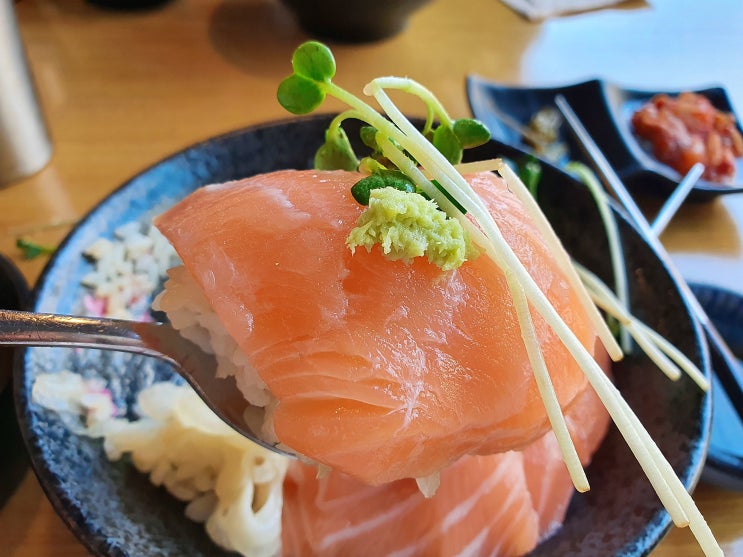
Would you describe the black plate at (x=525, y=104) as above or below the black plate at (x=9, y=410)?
above

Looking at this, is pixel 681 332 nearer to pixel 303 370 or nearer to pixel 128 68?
pixel 303 370

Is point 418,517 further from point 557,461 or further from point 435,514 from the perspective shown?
point 557,461

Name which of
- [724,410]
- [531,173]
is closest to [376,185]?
[531,173]

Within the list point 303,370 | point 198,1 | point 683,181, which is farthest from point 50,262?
point 198,1

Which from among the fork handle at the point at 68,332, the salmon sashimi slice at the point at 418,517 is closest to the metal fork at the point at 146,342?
the fork handle at the point at 68,332

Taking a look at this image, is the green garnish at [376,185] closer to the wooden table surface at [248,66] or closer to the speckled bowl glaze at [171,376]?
the speckled bowl glaze at [171,376]
